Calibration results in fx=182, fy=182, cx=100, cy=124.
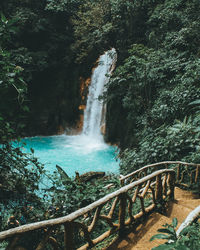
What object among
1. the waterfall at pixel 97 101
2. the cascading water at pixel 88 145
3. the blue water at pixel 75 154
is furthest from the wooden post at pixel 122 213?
the waterfall at pixel 97 101

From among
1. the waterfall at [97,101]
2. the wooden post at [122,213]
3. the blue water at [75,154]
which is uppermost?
the waterfall at [97,101]

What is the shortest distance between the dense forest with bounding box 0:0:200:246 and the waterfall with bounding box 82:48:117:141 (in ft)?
2.99

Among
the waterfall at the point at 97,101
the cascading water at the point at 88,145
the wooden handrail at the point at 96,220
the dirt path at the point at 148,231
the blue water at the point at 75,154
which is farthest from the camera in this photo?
the waterfall at the point at 97,101

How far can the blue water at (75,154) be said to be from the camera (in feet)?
34.1

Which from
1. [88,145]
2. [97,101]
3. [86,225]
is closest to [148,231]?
Result: [86,225]

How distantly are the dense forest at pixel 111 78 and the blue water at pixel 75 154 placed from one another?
42.4 inches

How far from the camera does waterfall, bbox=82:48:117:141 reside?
14.1 meters

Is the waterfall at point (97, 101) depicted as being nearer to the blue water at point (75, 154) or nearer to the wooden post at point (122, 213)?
the blue water at point (75, 154)

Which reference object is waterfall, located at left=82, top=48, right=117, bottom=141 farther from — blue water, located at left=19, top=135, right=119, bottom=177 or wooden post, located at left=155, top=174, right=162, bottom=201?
wooden post, located at left=155, top=174, right=162, bottom=201

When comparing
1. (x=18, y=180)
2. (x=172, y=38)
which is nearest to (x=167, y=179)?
(x=18, y=180)

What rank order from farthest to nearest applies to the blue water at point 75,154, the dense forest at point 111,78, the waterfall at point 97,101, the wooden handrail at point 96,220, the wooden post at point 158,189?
1. the waterfall at point 97,101
2. the blue water at point 75,154
3. the wooden post at point 158,189
4. the dense forest at point 111,78
5. the wooden handrail at point 96,220

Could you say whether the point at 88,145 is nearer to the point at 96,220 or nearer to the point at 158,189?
the point at 158,189

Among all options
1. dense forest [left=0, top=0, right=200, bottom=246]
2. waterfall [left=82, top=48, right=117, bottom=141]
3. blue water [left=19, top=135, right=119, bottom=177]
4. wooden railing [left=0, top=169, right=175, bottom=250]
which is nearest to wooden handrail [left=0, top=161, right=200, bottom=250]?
wooden railing [left=0, top=169, right=175, bottom=250]

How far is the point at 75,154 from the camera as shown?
1215 centimetres
